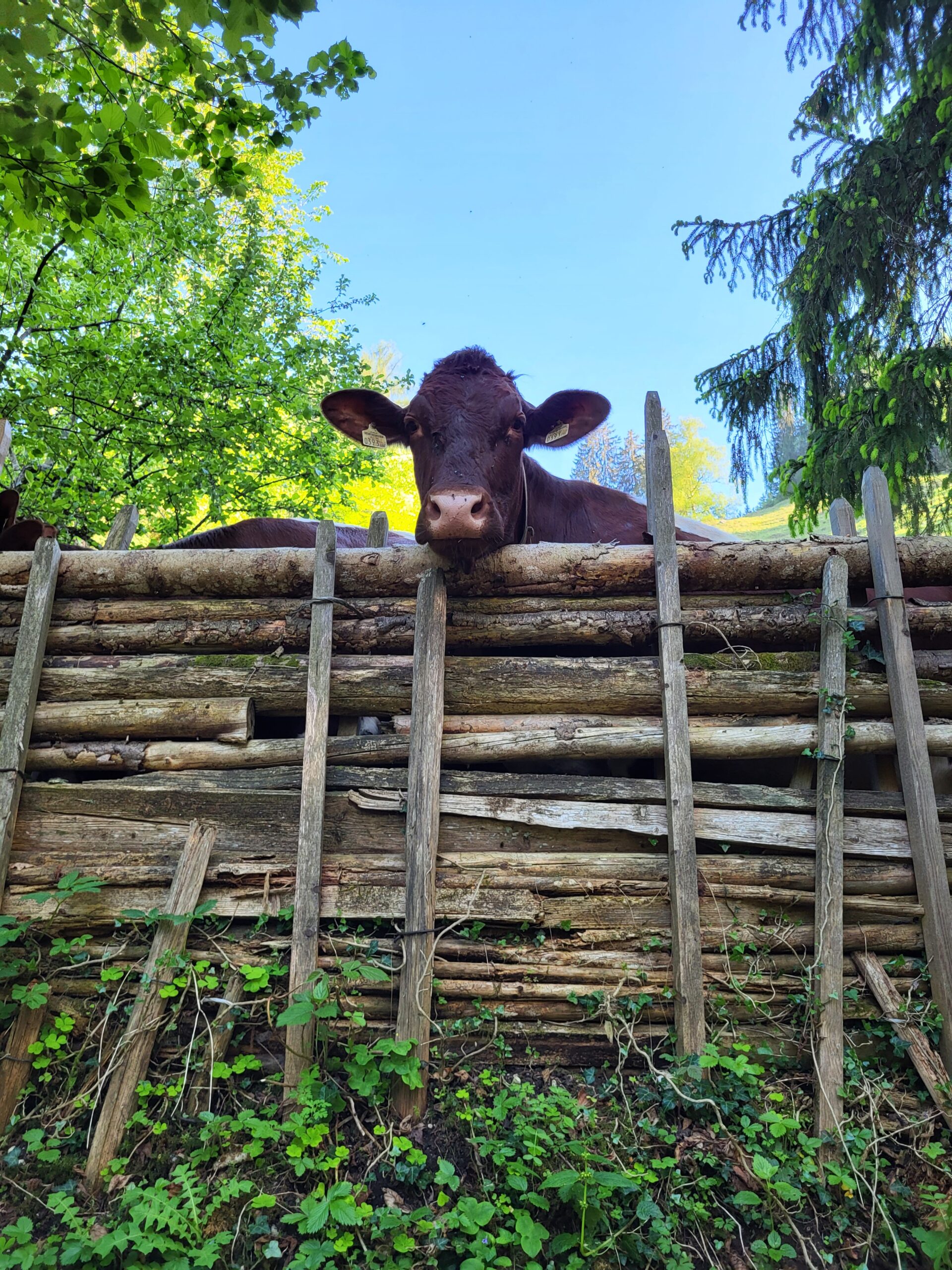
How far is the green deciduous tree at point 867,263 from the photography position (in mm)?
6152

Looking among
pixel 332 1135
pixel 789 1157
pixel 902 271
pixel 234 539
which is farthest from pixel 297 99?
pixel 789 1157

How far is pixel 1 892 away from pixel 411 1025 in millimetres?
2257

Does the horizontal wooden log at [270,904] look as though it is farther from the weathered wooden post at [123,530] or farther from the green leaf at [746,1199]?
the weathered wooden post at [123,530]

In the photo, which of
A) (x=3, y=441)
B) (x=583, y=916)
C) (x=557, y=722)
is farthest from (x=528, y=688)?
(x=3, y=441)

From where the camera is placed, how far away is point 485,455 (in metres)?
4.36

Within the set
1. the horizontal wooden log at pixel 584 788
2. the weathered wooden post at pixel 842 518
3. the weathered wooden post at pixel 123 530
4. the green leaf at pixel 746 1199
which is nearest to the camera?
the green leaf at pixel 746 1199

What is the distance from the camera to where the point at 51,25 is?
3.88 meters

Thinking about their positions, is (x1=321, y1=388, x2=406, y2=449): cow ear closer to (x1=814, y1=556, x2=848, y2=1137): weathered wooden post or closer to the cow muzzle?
the cow muzzle

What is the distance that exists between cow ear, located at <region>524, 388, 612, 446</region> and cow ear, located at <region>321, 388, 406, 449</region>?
91cm

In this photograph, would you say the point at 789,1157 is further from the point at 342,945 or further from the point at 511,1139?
the point at 342,945

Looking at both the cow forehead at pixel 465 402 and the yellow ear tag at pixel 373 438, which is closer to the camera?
the cow forehead at pixel 465 402

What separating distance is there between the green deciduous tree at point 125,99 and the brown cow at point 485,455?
172 centimetres

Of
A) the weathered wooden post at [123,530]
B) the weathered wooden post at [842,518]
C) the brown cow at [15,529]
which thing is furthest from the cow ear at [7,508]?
the weathered wooden post at [842,518]

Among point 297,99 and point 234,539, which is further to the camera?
point 234,539
